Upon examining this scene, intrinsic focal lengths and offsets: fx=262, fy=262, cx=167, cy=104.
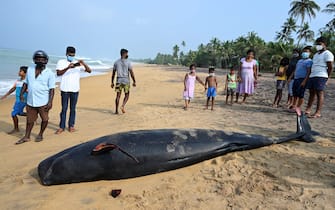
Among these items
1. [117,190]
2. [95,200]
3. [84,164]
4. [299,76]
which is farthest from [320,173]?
[299,76]

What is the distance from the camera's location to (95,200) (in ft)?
9.95

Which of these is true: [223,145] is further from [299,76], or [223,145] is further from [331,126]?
[299,76]

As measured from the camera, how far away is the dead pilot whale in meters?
3.46

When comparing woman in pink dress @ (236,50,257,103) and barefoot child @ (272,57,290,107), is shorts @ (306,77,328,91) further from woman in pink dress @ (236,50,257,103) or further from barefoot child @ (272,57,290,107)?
woman in pink dress @ (236,50,257,103)

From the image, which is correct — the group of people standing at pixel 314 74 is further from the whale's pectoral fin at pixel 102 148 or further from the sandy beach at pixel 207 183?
the whale's pectoral fin at pixel 102 148

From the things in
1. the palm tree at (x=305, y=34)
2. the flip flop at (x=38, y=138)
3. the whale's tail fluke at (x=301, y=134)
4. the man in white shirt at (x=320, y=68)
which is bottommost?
the flip flop at (x=38, y=138)

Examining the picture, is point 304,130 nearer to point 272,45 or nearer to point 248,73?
point 248,73

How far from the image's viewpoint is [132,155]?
11.6ft

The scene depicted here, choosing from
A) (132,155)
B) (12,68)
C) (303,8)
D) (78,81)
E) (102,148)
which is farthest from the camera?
(303,8)

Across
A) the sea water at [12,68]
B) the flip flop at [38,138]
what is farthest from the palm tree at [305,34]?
the flip flop at [38,138]

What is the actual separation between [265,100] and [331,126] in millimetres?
4090

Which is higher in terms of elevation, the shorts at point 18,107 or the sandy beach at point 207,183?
the shorts at point 18,107

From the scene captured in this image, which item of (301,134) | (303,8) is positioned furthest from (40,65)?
(303,8)

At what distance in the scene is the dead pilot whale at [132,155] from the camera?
11.3 feet
